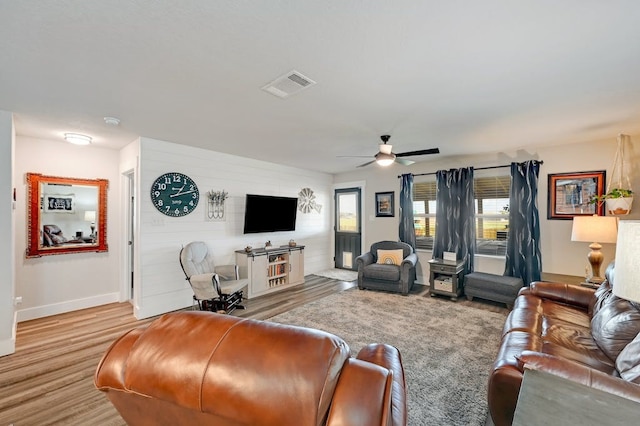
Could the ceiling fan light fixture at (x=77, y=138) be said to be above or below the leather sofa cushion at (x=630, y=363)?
above

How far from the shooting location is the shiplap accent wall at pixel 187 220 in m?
3.82

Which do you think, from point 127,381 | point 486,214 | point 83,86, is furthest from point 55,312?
point 486,214

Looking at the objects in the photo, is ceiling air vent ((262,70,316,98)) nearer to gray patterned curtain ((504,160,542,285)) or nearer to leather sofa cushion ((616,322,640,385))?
leather sofa cushion ((616,322,640,385))

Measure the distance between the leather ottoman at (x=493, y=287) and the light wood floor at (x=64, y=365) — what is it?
8.79ft

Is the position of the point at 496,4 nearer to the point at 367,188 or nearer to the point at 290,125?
the point at 290,125

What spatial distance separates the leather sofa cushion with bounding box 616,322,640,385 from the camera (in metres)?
1.40

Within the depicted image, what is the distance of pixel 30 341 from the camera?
123 inches

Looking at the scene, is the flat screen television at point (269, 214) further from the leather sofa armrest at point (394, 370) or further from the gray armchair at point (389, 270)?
the leather sofa armrest at point (394, 370)

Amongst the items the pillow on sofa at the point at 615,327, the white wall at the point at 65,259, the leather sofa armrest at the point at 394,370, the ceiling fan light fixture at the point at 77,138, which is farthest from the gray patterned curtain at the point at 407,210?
the ceiling fan light fixture at the point at 77,138

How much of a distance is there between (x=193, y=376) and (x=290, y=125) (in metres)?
2.98

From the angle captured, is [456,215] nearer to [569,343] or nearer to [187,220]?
[569,343]

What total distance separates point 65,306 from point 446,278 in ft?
19.3

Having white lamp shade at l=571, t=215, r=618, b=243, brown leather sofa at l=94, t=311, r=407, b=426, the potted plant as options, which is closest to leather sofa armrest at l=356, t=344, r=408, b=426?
brown leather sofa at l=94, t=311, r=407, b=426

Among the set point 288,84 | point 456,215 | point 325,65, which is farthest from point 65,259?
point 456,215
